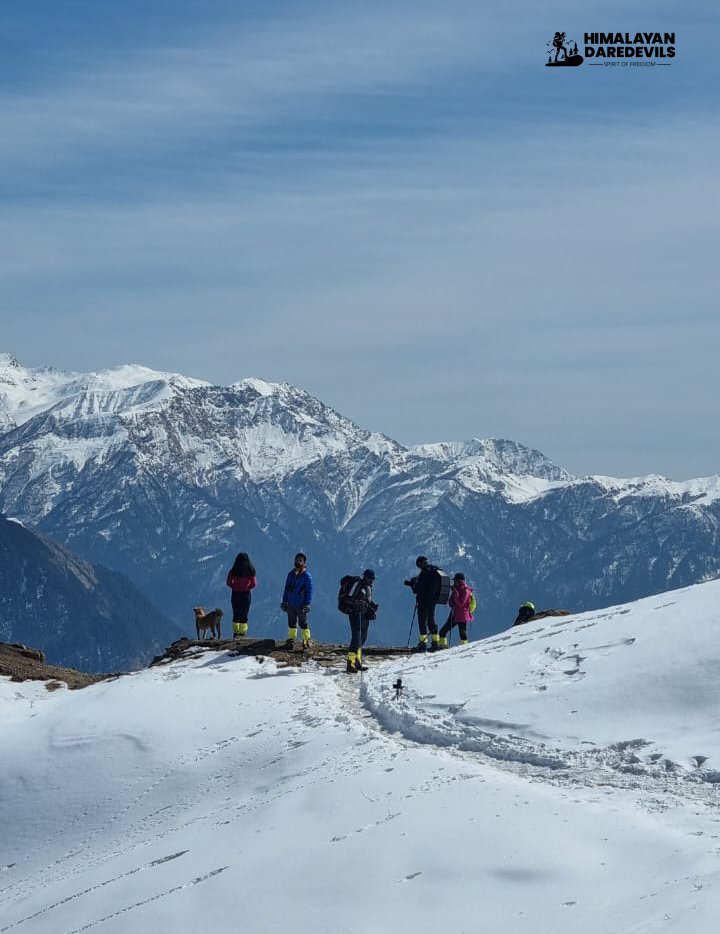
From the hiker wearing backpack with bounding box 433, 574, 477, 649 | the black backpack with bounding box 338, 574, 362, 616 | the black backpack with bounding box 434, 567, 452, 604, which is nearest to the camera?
the black backpack with bounding box 338, 574, 362, 616

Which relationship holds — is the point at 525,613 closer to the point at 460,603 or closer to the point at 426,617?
the point at 460,603

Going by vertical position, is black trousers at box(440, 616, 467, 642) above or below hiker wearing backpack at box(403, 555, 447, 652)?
below

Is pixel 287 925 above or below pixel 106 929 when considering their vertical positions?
above

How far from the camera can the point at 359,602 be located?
31.1m

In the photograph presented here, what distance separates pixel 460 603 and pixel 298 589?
226 inches

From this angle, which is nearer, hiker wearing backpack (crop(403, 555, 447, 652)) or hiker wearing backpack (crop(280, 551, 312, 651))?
hiker wearing backpack (crop(280, 551, 312, 651))

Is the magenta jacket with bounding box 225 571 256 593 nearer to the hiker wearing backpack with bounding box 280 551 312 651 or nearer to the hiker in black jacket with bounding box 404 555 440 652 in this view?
the hiker wearing backpack with bounding box 280 551 312 651

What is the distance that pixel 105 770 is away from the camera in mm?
25828

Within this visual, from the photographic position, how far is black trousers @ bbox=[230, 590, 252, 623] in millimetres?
37031

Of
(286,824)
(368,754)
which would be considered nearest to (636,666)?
(368,754)

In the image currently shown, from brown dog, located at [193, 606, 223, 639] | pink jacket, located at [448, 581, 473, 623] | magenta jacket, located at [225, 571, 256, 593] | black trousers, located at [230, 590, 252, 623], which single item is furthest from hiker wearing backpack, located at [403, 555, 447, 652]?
brown dog, located at [193, 606, 223, 639]

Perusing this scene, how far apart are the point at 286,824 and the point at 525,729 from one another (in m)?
4.88

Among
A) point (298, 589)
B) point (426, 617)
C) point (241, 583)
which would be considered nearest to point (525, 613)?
point (426, 617)

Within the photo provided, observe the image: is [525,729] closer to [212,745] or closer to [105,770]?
[212,745]
